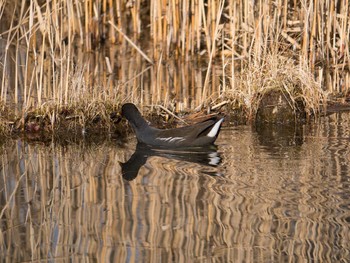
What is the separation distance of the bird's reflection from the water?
0.04 ft

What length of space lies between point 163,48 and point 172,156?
17.9ft

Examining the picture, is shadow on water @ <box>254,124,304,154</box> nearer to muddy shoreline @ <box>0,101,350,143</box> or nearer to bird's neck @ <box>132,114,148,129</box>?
muddy shoreline @ <box>0,101,350,143</box>

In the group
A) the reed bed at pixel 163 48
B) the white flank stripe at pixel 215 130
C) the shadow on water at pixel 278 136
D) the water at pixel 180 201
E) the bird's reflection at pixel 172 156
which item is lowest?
the water at pixel 180 201

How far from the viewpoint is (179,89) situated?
1138 centimetres

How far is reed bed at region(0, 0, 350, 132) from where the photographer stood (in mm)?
8930

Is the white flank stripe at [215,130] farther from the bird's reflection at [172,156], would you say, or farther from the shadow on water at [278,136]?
the shadow on water at [278,136]

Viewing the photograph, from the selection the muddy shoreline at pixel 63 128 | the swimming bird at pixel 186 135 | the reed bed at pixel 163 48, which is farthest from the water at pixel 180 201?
the reed bed at pixel 163 48

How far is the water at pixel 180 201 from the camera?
521cm

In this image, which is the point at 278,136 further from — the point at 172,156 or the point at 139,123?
the point at 139,123

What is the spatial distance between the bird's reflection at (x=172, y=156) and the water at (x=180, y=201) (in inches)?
0.5

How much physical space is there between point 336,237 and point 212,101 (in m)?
4.60

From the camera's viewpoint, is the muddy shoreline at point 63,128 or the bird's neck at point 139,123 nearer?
the bird's neck at point 139,123

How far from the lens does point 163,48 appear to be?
1313 centimetres

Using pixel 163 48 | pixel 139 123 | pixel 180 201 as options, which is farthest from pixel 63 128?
pixel 163 48
